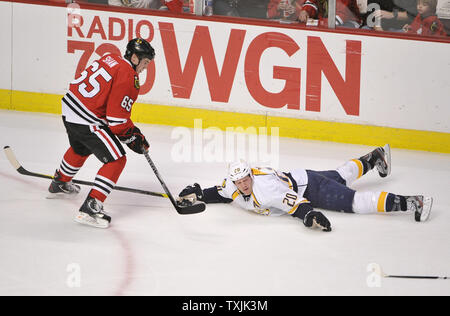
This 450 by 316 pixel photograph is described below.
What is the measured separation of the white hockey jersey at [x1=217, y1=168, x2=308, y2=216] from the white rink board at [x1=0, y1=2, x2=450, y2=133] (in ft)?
→ 5.94

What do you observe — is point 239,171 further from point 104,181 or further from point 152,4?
point 152,4

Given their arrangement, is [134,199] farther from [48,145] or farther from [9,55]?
[9,55]

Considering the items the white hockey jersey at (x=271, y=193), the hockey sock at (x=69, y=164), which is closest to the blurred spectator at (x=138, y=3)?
the hockey sock at (x=69, y=164)

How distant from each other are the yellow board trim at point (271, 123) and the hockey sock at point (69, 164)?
1981 mm

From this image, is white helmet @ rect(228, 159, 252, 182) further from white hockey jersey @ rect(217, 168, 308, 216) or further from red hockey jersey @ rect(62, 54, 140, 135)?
red hockey jersey @ rect(62, 54, 140, 135)

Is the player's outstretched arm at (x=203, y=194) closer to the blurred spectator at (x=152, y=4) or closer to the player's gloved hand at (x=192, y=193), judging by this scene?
the player's gloved hand at (x=192, y=193)

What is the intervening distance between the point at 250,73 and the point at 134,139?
2172mm

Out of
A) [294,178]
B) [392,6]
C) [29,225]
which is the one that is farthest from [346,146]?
[29,225]

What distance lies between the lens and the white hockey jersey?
16.1 feet

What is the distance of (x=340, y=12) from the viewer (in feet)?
21.9

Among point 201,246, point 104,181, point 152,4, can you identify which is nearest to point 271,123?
point 152,4

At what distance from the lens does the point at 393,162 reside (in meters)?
6.39

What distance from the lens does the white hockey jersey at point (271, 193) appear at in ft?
16.1
